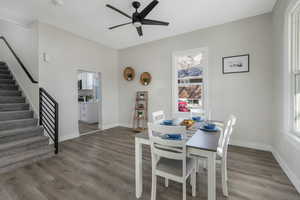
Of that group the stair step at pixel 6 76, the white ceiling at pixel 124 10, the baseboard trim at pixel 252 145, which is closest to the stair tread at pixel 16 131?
the stair step at pixel 6 76

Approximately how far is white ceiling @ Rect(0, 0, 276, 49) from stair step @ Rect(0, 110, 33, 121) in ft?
7.13

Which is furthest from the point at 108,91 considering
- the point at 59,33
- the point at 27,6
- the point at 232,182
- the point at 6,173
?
the point at 232,182

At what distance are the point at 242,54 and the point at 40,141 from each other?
478 cm

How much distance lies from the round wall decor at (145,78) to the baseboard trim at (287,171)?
3.50 metres

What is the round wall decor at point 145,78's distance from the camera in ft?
14.8

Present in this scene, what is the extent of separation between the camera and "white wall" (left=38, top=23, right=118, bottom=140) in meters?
3.44

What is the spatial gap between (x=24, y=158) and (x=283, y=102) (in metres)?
4.58

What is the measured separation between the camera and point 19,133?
280 centimetres

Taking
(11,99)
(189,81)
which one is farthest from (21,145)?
(189,81)

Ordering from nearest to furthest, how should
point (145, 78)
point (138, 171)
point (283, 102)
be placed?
1. point (138, 171)
2. point (283, 102)
3. point (145, 78)

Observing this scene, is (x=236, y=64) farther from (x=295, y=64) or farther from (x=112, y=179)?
(x=112, y=179)

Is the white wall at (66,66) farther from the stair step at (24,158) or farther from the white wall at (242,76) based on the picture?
the white wall at (242,76)

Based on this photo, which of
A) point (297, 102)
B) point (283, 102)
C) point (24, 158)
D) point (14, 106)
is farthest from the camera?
point (14, 106)

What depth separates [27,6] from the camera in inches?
109
